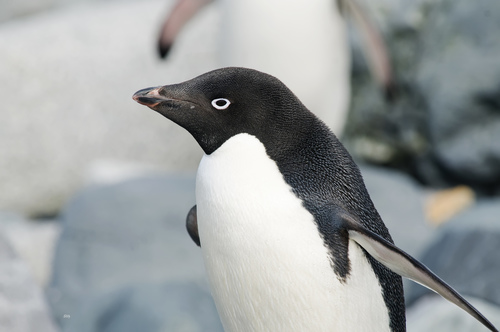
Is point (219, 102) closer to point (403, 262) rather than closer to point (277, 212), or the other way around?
point (277, 212)

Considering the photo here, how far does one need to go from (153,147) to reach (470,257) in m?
3.37

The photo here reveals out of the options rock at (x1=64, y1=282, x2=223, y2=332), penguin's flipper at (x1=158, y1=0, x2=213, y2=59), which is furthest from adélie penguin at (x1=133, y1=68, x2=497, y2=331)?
penguin's flipper at (x1=158, y1=0, x2=213, y2=59)

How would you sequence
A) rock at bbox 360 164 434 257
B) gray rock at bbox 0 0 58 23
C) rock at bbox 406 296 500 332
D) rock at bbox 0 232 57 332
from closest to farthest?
rock at bbox 0 232 57 332 → rock at bbox 406 296 500 332 → rock at bbox 360 164 434 257 → gray rock at bbox 0 0 58 23

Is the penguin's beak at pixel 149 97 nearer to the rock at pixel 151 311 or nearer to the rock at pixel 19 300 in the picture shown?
the rock at pixel 19 300

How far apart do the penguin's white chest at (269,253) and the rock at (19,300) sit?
3.16ft

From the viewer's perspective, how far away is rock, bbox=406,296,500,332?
282cm

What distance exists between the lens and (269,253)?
190cm

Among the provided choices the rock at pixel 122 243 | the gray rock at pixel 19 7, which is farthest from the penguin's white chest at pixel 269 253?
the gray rock at pixel 19 7

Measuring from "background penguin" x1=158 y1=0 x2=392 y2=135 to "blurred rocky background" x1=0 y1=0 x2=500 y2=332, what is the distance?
77 centimetres

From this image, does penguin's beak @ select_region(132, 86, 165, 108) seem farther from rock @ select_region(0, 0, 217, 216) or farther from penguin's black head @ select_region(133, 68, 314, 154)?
rock @ select_region(0, 0, 217, 216)

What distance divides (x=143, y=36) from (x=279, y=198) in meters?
4.48

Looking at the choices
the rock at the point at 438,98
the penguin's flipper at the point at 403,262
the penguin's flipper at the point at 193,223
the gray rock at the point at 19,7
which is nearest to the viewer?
the penguin's flipper at the point at 403,262

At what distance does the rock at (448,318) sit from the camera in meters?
2.82

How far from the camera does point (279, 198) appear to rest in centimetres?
189
